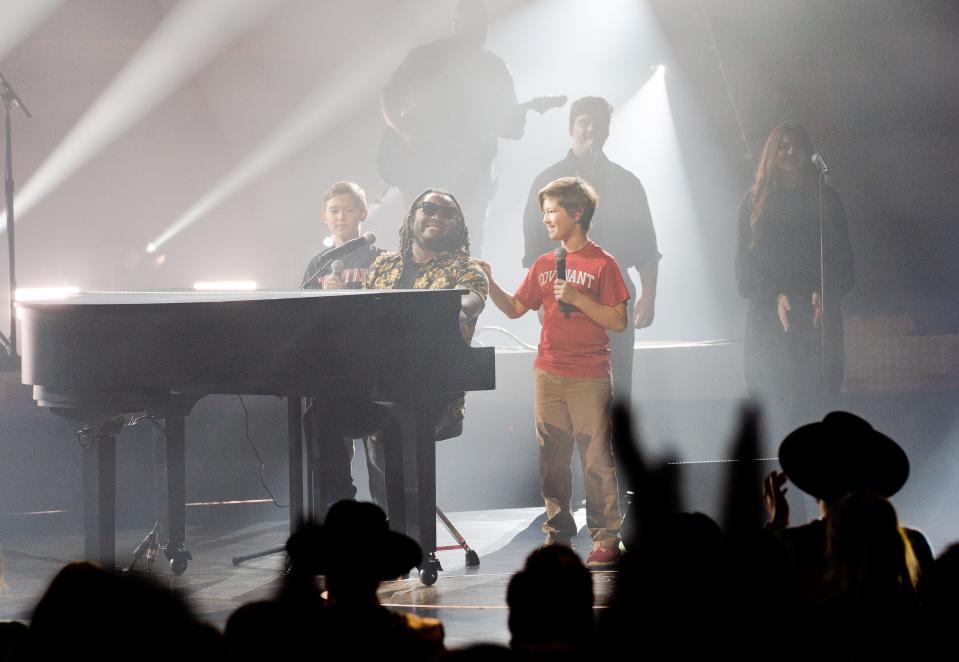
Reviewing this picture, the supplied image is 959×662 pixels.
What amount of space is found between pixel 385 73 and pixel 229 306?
608 centimetres

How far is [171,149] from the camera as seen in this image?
10.6 m

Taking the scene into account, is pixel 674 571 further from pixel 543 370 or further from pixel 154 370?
pixel 543 370

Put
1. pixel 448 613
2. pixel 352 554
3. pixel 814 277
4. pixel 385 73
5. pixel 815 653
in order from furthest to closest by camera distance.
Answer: pixel 385 73
pixel 814 277
pixel 448 613
pixel 352 554
pixel 815 653

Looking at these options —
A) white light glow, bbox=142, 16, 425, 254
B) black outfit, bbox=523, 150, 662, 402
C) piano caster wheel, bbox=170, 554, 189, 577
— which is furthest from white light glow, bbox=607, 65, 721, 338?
piano caster wheel, bbox=170, 554, 189, 577

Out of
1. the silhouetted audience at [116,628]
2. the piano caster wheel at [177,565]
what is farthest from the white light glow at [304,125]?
the silhouetted audience at [116,628]

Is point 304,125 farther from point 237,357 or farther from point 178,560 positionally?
point 237,357

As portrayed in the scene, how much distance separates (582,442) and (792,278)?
2913 mm

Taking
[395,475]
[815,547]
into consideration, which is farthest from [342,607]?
[395,475]

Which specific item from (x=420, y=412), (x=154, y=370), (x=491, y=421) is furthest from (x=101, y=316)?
(x=491, y=421)

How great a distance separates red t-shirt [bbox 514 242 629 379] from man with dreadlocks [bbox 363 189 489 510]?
27cm

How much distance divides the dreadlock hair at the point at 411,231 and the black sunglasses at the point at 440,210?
0.05 ft

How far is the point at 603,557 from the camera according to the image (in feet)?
15.5

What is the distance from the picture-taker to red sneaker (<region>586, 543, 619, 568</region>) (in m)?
4.70

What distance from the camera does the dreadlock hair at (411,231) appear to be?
4777 millimetres
